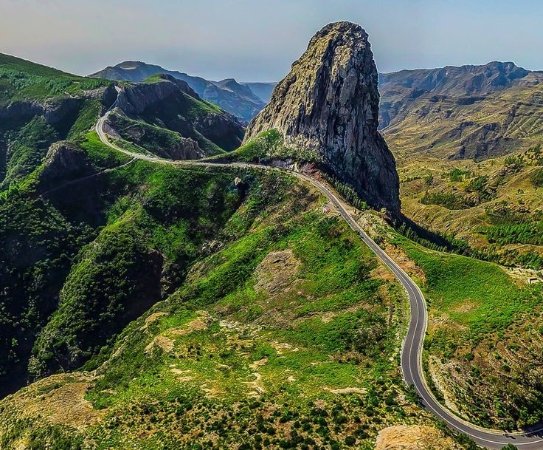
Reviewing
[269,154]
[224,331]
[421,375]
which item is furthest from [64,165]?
[421,375]

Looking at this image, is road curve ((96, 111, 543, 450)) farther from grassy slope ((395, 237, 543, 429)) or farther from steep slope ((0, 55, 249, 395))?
steep slope ((0, 55, 249, 395))

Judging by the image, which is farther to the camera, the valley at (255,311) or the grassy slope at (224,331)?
the valley at (255,311)

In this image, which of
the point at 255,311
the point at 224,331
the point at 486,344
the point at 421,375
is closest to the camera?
the point at 421,375

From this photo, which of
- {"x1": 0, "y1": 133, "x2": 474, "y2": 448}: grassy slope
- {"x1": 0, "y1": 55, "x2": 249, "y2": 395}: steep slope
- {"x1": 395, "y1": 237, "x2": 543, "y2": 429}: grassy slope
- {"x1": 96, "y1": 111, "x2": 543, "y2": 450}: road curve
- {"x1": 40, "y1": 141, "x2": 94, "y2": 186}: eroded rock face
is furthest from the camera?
{"x1": 40, "y1": 141, "x2": 94, "y2": 186}: eroded rock face

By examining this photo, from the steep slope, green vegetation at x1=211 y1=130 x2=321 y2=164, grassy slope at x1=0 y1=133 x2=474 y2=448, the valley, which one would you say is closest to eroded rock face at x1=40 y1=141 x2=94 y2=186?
the steep slope

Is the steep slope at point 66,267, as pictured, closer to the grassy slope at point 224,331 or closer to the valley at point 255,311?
the valley at point 255,311

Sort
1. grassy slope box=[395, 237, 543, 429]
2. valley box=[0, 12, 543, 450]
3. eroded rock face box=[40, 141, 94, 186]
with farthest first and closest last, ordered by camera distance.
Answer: eroded rock face box=[40, 141, 94, 186], grassy slope box=[395, 237, 543, 429], valley box=[0, 12, 543, 450]

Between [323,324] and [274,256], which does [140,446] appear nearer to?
[323,324]

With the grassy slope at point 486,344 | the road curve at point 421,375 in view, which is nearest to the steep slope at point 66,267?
the road curve at point 421,375

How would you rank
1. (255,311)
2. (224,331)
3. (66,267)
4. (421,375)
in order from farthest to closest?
(66,267), (255,311), (224,331), (421,375)

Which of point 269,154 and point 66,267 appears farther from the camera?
point 269,154

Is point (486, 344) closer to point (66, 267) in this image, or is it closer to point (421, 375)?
point (421, 375)

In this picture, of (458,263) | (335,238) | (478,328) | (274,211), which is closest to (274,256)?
(335,238)
